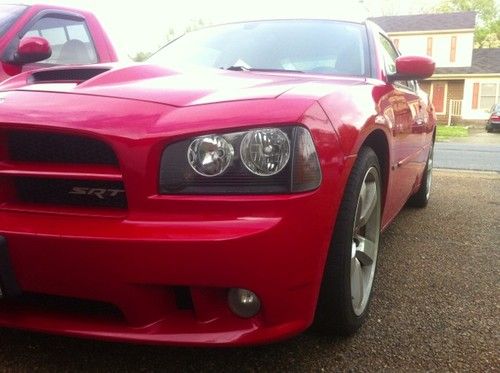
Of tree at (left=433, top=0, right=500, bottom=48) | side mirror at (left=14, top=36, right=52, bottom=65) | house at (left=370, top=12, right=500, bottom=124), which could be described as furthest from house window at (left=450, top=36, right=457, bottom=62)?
side mirror at (left=14, top=36, right=52, bottom=65)

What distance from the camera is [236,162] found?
5.62 ft

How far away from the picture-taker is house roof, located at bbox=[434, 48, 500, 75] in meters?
30.1

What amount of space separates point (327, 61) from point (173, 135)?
1570 millimetres

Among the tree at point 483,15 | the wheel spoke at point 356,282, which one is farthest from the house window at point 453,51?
the wheel spoke at point 356,282

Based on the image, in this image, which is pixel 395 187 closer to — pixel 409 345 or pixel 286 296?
pixel 409 345

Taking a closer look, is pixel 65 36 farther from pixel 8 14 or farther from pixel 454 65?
pixel 454 65

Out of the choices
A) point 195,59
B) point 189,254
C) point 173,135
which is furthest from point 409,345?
point 195,59

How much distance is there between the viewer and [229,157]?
1.72m

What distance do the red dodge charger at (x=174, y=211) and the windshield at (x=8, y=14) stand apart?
247cm

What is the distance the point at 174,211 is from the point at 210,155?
21 cm

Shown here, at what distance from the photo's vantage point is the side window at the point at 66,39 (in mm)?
4395

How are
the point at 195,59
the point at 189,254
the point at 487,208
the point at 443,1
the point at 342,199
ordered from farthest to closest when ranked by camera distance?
1. the point at 443,1
2. the point at 487,208
3. the point at 195,59
4. the point at 342,199
5. the point at 189,254

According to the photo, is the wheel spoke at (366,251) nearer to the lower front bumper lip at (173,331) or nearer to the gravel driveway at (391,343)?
the gravel driveway at (391,343)

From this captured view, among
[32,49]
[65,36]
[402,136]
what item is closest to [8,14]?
[65,36]
